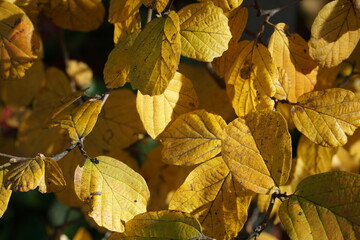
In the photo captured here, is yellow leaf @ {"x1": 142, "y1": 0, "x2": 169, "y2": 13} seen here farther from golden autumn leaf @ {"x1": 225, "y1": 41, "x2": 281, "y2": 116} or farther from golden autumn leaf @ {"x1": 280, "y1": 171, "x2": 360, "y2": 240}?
golden autumn leaf @ {"x1": 280, "y1": 171, "x2": 360, "y2": 240}

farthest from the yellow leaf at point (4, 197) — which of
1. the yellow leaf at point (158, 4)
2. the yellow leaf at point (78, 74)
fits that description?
the yellow leaf at point (78, 74)

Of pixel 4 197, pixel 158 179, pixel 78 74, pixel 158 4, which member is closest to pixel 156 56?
pixel 158 4

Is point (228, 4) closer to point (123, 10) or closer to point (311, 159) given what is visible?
point (123, 10)

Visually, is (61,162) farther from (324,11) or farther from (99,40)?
(99,40)

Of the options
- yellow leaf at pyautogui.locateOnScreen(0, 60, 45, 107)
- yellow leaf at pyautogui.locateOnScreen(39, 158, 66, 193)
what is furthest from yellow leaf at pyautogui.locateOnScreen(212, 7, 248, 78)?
yellow leaf at pyautogui.locateOnScreen(0, 60, 45, 107)

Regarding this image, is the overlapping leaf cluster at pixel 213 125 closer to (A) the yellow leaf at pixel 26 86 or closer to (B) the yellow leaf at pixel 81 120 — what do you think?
(B) the yellow leaf at pixel 81 120

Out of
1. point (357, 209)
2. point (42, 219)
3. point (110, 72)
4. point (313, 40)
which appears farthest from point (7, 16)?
point (42, 219)
